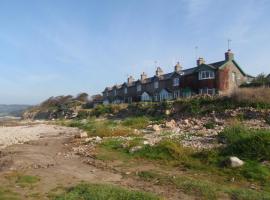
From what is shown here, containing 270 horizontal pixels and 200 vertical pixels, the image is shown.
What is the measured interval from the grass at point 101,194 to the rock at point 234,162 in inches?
211

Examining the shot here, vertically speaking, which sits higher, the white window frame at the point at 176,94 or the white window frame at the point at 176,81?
the white window frame at the point at 176,81

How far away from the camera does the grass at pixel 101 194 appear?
41.0 feet

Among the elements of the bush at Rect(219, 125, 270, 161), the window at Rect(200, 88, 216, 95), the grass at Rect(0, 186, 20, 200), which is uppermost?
the window at Rect(200, 88, 216, 95)

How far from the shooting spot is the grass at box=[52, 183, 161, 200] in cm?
1248

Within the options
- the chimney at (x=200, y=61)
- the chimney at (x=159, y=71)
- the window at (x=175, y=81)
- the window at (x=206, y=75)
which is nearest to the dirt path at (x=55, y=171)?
the window at (x=206, y=75)

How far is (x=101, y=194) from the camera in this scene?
1277cm

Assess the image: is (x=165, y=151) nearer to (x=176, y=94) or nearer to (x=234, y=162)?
(x=234, y=162)

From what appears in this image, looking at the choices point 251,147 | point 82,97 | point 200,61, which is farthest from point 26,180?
point 82,97

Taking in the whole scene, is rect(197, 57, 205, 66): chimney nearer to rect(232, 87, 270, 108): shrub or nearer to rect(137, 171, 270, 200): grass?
rect(232, 87, 270, 108): shrub

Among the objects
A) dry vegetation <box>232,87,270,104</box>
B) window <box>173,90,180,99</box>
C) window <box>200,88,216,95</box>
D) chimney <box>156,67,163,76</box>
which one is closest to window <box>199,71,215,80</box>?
window <box>200,88,216,95</box>

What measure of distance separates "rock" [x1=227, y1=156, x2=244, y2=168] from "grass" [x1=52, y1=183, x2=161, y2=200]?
535cm

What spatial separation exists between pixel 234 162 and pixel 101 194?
6.67 metres

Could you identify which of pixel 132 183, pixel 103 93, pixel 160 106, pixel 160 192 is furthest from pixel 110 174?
pixel 103 93

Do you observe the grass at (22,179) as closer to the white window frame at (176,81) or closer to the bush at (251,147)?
the bush at (251,147)
